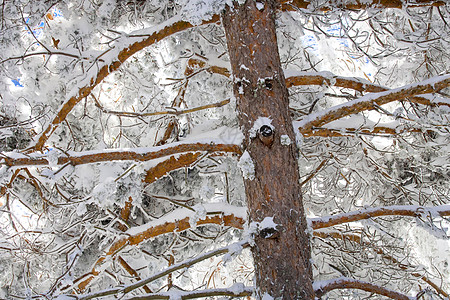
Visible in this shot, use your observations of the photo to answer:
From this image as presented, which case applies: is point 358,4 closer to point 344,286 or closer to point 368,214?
point 368,214

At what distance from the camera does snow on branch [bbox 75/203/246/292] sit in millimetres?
3248

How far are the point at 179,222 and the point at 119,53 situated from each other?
169cm

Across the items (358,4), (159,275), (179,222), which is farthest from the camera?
(358,4)

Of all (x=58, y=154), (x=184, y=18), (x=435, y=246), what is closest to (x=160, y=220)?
(x=58, y=154)

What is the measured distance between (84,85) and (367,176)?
421 cm

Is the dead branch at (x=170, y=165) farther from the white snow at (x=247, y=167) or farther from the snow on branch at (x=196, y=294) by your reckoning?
the snow on branch at (x=196, y=294)

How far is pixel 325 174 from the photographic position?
5883 mm

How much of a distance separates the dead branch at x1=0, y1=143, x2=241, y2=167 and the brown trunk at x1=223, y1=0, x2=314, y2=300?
11.1 inches

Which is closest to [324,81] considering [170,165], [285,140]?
[285,140]

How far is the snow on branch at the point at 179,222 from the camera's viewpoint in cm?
325

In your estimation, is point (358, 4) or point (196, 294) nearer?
point (196, 294)

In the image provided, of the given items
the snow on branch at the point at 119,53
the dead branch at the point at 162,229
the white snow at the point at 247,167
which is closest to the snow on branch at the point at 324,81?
the snow on branch at the point at 119,53

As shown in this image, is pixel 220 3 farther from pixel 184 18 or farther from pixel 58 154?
pixel 58 154

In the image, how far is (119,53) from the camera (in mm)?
3471
